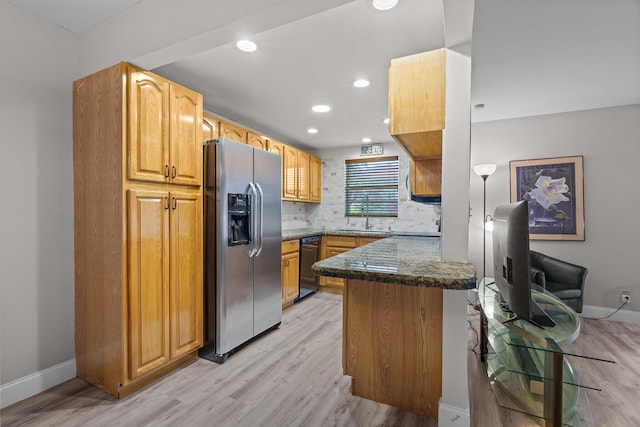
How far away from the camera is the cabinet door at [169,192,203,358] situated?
218 cm

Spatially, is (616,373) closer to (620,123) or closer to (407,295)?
(407,295)

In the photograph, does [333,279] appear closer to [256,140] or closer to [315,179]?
[315,179]

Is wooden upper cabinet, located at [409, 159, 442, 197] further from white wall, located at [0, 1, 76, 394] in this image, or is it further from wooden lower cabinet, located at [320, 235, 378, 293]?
white wall, located at [0, 1, 76, 394]

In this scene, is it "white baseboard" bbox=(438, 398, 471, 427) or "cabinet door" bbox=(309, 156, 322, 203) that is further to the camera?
"cabinet door" bbox=(309, 156, 322, 203)

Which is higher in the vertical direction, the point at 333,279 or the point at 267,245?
the point at 267,245

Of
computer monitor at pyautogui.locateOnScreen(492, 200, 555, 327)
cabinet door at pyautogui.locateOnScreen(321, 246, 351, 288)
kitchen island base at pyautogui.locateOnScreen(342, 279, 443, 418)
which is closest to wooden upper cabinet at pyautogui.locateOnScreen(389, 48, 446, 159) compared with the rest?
computer monitor at pyautogui.locateOnScreen(492, 200, 555, 327)

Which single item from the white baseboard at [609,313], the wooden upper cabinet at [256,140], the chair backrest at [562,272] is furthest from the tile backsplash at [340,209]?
the white baseboard at [609,313]

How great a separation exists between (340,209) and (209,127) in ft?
9.21

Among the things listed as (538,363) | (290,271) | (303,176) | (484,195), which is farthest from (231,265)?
(484,195)

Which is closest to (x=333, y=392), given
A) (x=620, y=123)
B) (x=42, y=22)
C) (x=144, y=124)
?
(x=144, y=124)

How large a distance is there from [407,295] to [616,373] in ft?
6.52

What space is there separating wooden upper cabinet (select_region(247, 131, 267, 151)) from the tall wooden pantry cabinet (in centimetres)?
119

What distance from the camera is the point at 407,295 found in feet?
5.74

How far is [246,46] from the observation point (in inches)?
81.1
